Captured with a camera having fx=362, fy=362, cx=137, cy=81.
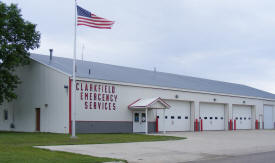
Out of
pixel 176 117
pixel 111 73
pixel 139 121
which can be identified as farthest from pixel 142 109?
pixel 176 117

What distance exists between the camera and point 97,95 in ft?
94.9

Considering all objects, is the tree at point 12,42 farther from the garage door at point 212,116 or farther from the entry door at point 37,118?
the garage door at point 212,116

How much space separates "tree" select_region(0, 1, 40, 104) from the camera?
28.2m

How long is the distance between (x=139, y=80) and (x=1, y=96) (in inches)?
473

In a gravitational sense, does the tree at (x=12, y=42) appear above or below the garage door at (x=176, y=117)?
above

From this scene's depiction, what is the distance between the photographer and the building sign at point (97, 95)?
2798cm

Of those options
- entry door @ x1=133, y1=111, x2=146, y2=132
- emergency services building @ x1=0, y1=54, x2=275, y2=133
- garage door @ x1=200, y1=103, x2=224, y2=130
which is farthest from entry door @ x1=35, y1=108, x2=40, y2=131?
garage door @ x1=200, y1=103, x2=224, y2=130

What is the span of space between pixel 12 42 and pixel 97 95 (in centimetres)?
809

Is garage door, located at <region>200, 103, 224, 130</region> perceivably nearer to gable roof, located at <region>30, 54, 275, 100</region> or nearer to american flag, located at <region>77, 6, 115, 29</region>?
gable roof, located at <region>30, 54, 275, 100</region>

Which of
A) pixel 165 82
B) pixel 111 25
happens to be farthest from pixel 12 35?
pixel 165 82

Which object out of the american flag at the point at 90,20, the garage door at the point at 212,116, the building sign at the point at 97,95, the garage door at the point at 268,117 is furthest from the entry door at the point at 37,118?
the garage door at the point at 268,117

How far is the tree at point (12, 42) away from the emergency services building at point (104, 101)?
1658mm

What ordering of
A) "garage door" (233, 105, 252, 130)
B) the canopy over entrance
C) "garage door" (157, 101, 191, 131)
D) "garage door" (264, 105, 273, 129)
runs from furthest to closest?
"garage door" (264, 105, 273, 129), "garage door" (233, 105, 252, 130), "garage door" (157, 101, 191, 131), the canopy over entrance

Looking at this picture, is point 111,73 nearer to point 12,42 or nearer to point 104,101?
point 104,101
